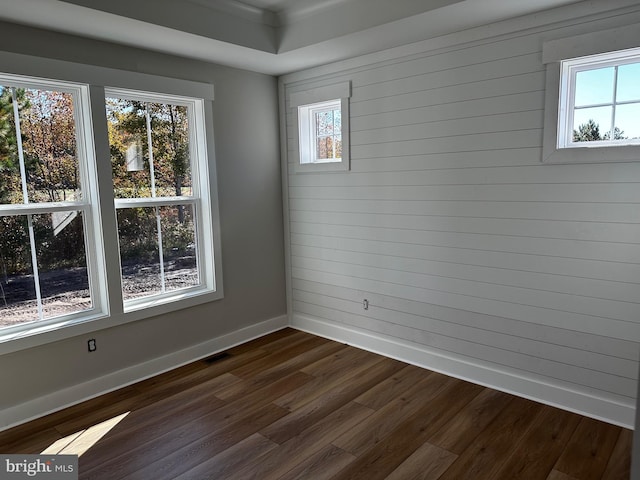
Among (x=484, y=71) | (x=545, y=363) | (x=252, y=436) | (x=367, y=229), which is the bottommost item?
(x=252, y=436)

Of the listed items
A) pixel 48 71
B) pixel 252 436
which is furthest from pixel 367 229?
pixel 48 71

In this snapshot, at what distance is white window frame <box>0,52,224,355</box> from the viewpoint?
287 centimetres

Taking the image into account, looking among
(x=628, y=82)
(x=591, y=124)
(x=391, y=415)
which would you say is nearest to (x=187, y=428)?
(x=391, y=415)

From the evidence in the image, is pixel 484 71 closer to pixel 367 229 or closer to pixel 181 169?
pixel 367 229

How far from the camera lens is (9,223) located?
283 centimetres

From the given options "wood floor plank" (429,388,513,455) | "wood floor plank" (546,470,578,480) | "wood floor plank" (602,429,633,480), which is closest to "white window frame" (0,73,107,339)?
"wood floor plank" (429,388,513,455)

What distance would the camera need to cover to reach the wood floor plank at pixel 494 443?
2.32 metres

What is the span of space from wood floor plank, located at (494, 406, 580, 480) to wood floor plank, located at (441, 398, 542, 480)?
40mm

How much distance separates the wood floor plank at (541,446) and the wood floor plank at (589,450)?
0.04 meters

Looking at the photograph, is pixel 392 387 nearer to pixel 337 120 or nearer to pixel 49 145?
pixel 337 120

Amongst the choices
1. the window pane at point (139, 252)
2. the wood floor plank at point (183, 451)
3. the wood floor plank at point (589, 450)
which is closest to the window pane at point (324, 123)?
the window pane at point (139, 252)

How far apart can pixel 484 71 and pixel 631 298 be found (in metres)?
1.74

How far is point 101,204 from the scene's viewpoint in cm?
317

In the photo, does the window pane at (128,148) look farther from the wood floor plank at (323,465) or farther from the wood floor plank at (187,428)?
the wood floor plank at (323,465)
